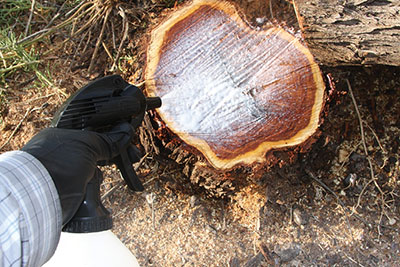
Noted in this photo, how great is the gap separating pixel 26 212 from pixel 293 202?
1.19 metres

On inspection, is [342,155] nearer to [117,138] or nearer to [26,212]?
[117,138]

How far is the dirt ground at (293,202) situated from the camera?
59.2 inches

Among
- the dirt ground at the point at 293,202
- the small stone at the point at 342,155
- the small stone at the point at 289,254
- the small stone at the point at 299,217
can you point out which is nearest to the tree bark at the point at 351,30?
the dirt ground at the point at 293,202

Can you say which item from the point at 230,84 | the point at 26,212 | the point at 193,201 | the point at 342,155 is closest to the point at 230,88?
the point at 230,84

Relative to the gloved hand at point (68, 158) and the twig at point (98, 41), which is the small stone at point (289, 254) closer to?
the gloved hand at point (68, 158)

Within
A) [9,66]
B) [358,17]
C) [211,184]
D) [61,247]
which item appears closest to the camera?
[61,247]

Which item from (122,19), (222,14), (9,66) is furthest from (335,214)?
(9,66)

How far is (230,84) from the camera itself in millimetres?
1318

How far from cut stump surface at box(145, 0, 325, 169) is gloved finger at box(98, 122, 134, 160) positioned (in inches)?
10.8

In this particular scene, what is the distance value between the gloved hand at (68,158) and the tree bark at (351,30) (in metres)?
0.81

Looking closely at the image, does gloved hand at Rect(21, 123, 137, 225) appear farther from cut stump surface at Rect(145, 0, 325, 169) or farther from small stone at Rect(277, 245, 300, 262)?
small stone at Rect(277, 245, 300, 262)

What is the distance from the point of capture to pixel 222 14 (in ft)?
4.32

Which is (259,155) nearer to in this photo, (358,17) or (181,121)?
(181,121)

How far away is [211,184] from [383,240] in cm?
80
